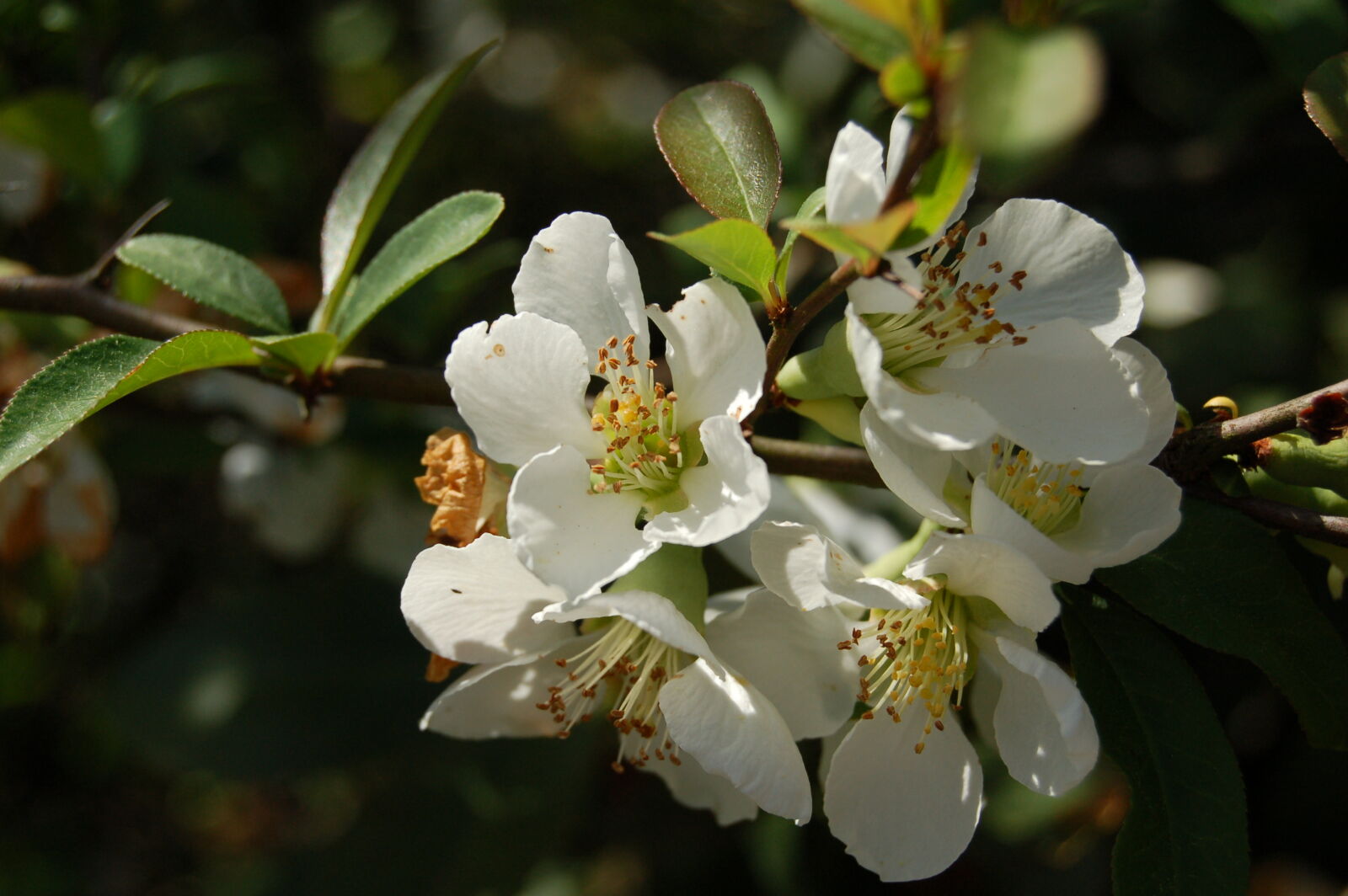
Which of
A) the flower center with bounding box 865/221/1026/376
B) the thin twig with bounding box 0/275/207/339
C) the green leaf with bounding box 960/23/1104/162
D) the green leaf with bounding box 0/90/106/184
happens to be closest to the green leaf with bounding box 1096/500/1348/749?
the flower center with bounding box 865/221/1026/376

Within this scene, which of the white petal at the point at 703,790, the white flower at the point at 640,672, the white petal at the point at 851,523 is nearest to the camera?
the white flower at the point at 640,672

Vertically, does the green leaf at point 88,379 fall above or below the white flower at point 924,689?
above

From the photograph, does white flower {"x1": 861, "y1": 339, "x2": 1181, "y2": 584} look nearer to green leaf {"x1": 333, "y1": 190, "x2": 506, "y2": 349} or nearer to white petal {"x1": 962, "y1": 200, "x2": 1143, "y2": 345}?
white petal {"x1": 962, "y1": 200, "x2": 1143, "y2": 345}

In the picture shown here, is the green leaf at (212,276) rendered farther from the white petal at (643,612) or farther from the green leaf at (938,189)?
the green leaf at (938,189)

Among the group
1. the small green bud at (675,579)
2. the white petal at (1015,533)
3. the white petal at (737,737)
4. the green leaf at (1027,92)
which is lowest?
the white petal at (737,737)

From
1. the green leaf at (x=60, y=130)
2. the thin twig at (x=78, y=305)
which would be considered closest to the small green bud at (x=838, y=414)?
the thin twig at (x=78, y=305)

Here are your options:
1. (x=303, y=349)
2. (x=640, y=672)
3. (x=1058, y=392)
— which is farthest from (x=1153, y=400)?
(x=303, y=349)
